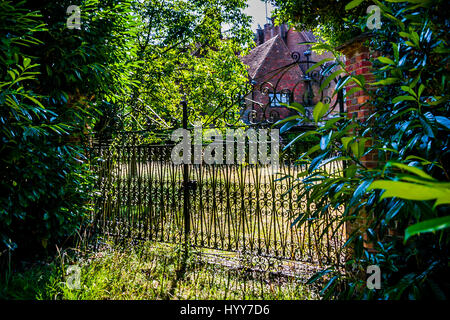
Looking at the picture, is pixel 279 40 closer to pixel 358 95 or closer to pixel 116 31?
pixel 116 31

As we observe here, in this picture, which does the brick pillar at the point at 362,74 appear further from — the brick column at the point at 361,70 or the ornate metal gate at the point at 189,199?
the ornate metal gate at the point at 189,199

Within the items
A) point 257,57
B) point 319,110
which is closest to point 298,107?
point 319,110

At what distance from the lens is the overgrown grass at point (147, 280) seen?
3180 mm

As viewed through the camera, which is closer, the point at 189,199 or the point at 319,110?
the point at 319,110

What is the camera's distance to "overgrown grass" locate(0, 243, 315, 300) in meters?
3.18

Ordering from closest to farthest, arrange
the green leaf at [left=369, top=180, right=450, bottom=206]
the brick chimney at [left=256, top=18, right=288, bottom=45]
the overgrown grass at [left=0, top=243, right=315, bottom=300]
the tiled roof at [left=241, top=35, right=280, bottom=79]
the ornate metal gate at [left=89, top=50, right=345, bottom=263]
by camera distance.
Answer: the green leaf at [left=369, top=180, right=450, bottom=206]
the overgrown grass at [left=0, top=243, right=315, bottom=300]
the ornate metal gate at [left=89, top=50, right=345, bottom=263]
the tiled roof at [left=241, top=35, right=280, bottom=79]
the brick chimney at [left=256, top=18, right=288, bottom=45]

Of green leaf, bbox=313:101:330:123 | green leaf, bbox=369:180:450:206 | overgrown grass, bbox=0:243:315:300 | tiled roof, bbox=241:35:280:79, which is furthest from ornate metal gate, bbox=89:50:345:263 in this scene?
tiled roof, bbox=241:35:280:79

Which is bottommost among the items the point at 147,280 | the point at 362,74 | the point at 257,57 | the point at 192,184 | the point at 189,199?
the point at 147,280

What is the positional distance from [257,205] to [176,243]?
5.27 ft

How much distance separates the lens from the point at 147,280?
3.68m

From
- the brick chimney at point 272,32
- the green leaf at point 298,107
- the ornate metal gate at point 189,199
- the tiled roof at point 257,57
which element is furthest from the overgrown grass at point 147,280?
the brick chimney at point 272,32

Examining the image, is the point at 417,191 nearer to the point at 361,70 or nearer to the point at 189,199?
the point at 361,70

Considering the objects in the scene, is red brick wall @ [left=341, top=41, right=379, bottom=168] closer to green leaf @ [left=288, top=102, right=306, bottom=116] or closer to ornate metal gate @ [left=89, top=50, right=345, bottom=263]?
ornate metal gate @ [left=89, top=50, right=345, bottom=263]
